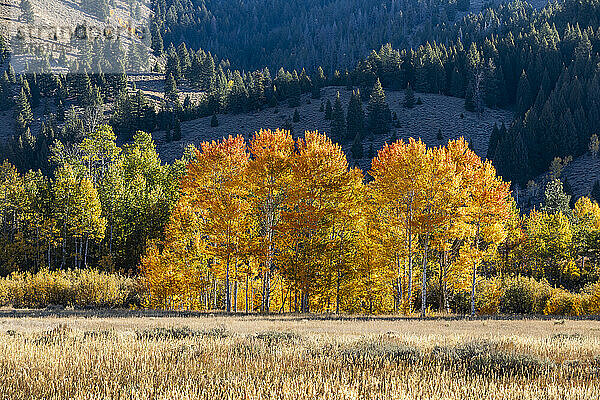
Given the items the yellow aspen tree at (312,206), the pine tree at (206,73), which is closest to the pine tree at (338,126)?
the pine tree at (206,73)

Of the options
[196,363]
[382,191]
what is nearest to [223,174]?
[382,191]

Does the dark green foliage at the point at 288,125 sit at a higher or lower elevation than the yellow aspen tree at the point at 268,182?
higher

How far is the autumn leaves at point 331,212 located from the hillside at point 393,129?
67.7m

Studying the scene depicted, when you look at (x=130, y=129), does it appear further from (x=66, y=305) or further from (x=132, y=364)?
(x=132, y=364)

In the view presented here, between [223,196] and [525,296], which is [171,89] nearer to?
[223,196]

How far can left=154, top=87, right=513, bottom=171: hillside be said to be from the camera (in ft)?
340

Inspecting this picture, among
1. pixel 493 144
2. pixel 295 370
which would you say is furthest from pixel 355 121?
pixel 295 370

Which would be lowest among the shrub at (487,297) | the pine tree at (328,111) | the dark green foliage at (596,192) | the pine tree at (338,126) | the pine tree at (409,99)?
the shrub at (487,297)

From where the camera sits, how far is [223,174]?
26.6 metres

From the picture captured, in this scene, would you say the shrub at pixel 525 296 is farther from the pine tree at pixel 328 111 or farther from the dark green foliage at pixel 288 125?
the pine tree at pixel 328 111

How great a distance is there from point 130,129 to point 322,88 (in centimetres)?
5889

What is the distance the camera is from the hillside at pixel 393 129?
10356 cm

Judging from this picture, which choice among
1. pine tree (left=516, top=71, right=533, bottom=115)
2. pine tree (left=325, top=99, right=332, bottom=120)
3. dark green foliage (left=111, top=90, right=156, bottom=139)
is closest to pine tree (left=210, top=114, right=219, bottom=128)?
dark green foliage (left=111, top=90, right=156, bottom=139)

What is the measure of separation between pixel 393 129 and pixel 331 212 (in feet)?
282
